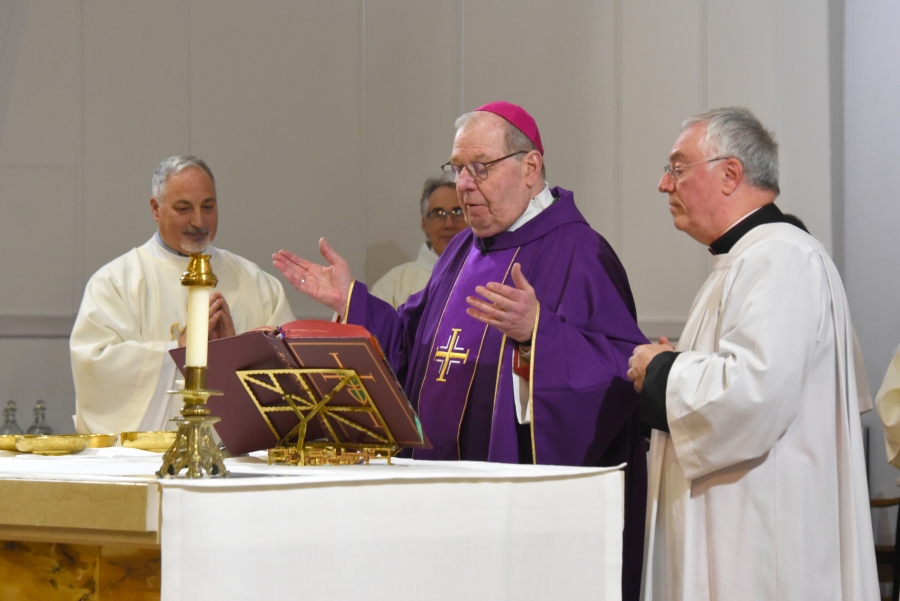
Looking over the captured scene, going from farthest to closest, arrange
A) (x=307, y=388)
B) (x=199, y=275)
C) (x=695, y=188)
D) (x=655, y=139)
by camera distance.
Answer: (x=655, y=139) < (x=695, y=188) < (x=307, y=388) < (x=199, y=275)

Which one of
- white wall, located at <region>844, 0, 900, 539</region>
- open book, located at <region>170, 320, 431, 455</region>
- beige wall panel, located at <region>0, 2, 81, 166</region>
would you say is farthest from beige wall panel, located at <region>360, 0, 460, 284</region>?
open book, located at <region>170, 320, 431, 455</region>

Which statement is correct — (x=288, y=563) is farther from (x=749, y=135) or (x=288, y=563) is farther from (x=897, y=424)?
(x=897, y=424)

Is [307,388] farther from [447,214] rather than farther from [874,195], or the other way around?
[874,195]

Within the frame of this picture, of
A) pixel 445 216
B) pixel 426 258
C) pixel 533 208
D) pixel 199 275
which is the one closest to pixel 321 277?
pixel 533 208

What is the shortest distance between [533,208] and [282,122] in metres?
3.18

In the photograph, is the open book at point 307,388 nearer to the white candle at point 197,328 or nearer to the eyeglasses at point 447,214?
the white candle at point 197,328

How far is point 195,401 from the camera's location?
2070 mm

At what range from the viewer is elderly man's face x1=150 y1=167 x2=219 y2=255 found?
5.30m

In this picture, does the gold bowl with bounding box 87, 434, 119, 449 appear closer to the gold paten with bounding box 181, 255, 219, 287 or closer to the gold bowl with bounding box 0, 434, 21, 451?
the gold bowl with bounding box 0, 434, 21, 451

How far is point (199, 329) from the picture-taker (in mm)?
2072

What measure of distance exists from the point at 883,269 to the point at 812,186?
0.76 metres

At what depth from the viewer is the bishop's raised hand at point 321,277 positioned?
3553mm

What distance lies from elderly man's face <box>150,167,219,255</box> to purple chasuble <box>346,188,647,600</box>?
5.61ft

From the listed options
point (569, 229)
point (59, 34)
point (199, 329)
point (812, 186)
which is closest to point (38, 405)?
point (59, 34)
